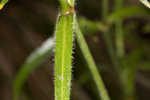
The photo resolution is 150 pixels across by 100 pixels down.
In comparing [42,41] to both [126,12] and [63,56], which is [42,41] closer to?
[126,12]

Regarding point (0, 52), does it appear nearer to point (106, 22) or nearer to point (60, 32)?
point (106, 22)

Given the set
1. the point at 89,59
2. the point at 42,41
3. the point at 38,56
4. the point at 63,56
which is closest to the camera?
the point at 63,56

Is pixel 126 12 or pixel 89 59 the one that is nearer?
pixel 89 59

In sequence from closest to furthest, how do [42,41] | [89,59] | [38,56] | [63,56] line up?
1. [63,56]
2. [89,59]
3. [38,56]
4. [42,41]

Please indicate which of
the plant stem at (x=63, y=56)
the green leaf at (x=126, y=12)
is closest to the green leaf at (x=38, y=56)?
the green leaf at (x=126, y=12)

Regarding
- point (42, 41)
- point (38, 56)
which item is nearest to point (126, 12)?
point (38, 56)

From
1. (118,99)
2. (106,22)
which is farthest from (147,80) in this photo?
(106,22)

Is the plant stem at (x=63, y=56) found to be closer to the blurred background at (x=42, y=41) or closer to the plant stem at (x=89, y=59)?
the plant stem at (x=89, y=59)

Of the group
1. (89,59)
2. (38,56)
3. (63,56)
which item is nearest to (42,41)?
(38,56)

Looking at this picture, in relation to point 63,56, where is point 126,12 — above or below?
above
